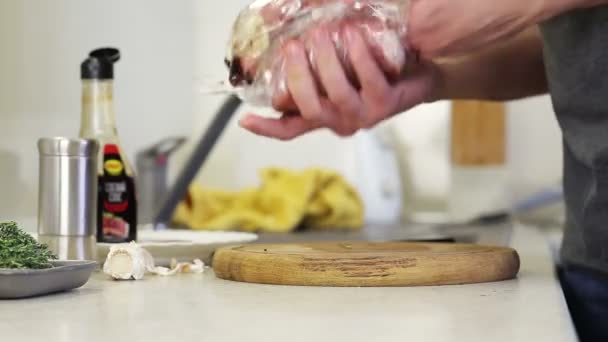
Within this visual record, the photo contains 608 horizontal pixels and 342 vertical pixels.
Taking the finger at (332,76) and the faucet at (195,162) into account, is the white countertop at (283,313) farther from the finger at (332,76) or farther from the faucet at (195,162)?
the faucet at (195,162)

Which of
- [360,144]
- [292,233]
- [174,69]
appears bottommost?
[292,233]

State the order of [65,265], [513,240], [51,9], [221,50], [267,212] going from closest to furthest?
[65,265] < [513,240] < [51,9] < [267,212] < [221,50]

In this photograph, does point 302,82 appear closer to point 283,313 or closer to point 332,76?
point 332,76

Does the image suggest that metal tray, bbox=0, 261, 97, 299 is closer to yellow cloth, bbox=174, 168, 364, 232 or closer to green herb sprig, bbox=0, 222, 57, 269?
green herb sprig, bbox=0, 222, 57, 269

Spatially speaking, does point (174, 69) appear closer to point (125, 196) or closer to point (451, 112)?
point (451, 112)

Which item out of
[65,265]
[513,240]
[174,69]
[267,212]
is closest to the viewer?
[65,265]

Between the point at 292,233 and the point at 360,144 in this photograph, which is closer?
the point at 292,233

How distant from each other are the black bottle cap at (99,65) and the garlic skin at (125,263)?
0.70 ft

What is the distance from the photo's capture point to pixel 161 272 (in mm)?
934

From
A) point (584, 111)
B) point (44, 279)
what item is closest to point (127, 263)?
point (44, 279)

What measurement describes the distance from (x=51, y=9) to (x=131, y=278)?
940mm

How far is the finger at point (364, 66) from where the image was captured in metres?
0.88

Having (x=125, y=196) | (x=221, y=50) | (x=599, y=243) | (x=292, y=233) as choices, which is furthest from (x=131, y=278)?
(x=221, y=50)

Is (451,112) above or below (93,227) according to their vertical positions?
above
